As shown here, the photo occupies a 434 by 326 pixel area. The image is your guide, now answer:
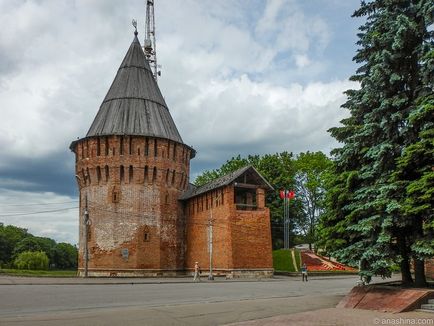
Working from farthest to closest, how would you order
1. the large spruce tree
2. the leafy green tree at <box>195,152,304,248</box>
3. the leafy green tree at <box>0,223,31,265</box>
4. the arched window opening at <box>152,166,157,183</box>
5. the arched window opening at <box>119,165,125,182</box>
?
the leafy green tree at <box>0,223,31,265</box> → the leafy green tree at <box>195,152,304,248</box> → the arched window opening at <box>152,166,157,183</box> → the arched window opening at <box>119,165,125,182</box> → the large spruce tree

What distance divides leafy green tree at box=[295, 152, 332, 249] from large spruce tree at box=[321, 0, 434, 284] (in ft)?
140

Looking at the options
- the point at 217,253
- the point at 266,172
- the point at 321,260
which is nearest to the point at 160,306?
the point at 217,253

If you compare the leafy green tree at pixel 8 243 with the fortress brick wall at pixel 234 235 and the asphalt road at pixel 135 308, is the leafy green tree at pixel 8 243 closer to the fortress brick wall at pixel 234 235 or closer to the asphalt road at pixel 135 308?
the fortress brick wall at pixel 234 235

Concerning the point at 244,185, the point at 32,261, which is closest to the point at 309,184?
the point at 244,185

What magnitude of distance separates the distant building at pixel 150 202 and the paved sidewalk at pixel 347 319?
24166 mm

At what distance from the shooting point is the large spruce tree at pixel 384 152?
13859 mm

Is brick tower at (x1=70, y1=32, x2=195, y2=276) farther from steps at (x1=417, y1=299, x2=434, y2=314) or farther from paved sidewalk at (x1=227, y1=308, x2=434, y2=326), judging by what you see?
steps at (x1=417, y1=299, x2=434, y2=314)

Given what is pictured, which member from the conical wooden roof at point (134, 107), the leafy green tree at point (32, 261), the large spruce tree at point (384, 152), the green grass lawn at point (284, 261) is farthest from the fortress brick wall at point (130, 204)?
the large spruce tree at point (384, 152)

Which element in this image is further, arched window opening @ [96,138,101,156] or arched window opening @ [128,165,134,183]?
arched window opening @ [96,138,101,156]

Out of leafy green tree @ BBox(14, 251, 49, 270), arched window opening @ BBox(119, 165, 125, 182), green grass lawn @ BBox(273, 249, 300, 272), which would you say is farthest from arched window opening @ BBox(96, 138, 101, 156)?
leafy green tree @ BBox(14, 251, 49, 270)

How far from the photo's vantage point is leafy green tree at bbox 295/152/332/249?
59656mm

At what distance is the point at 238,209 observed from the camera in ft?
125

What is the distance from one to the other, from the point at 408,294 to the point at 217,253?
26.0 m

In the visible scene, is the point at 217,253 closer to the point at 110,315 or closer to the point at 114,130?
the point at 114,130
